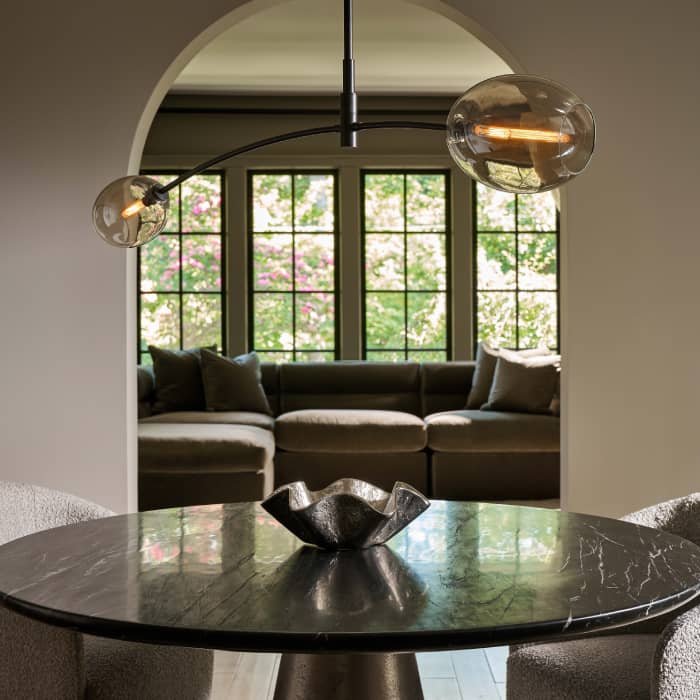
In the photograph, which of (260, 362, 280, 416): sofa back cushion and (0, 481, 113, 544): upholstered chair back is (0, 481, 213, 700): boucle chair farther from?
(260, 362, 280, 416): sofa back cushion

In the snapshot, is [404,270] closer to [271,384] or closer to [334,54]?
[271,384]

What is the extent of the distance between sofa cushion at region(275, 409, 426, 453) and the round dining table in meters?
3.66

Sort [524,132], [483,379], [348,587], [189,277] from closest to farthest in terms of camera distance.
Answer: [524,132], [348,587], [483,379], [189,277]

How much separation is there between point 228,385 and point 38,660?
14.9ft

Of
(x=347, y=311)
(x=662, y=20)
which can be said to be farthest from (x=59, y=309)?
(x=347, y=311)

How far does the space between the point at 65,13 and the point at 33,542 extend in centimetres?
233

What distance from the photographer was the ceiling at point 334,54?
5930 mm

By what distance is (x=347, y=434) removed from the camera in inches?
223

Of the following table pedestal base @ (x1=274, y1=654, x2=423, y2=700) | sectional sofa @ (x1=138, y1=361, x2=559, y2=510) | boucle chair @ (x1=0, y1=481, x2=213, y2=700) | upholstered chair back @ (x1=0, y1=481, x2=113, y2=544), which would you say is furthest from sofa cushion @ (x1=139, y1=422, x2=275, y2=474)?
table pedestal base @ (x1=274, y1=654, x2=423, y2=700)

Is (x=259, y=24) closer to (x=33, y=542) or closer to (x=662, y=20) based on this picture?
(x=662, y=20)

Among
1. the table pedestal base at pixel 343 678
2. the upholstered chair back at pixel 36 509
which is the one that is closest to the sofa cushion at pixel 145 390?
the upholstered chair back at pixel 36 509

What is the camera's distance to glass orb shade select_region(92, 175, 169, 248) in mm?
1957

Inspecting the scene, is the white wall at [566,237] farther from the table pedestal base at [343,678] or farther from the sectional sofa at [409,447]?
the table pedestal base at [343,678]

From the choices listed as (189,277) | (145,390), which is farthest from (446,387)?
(189,277)
